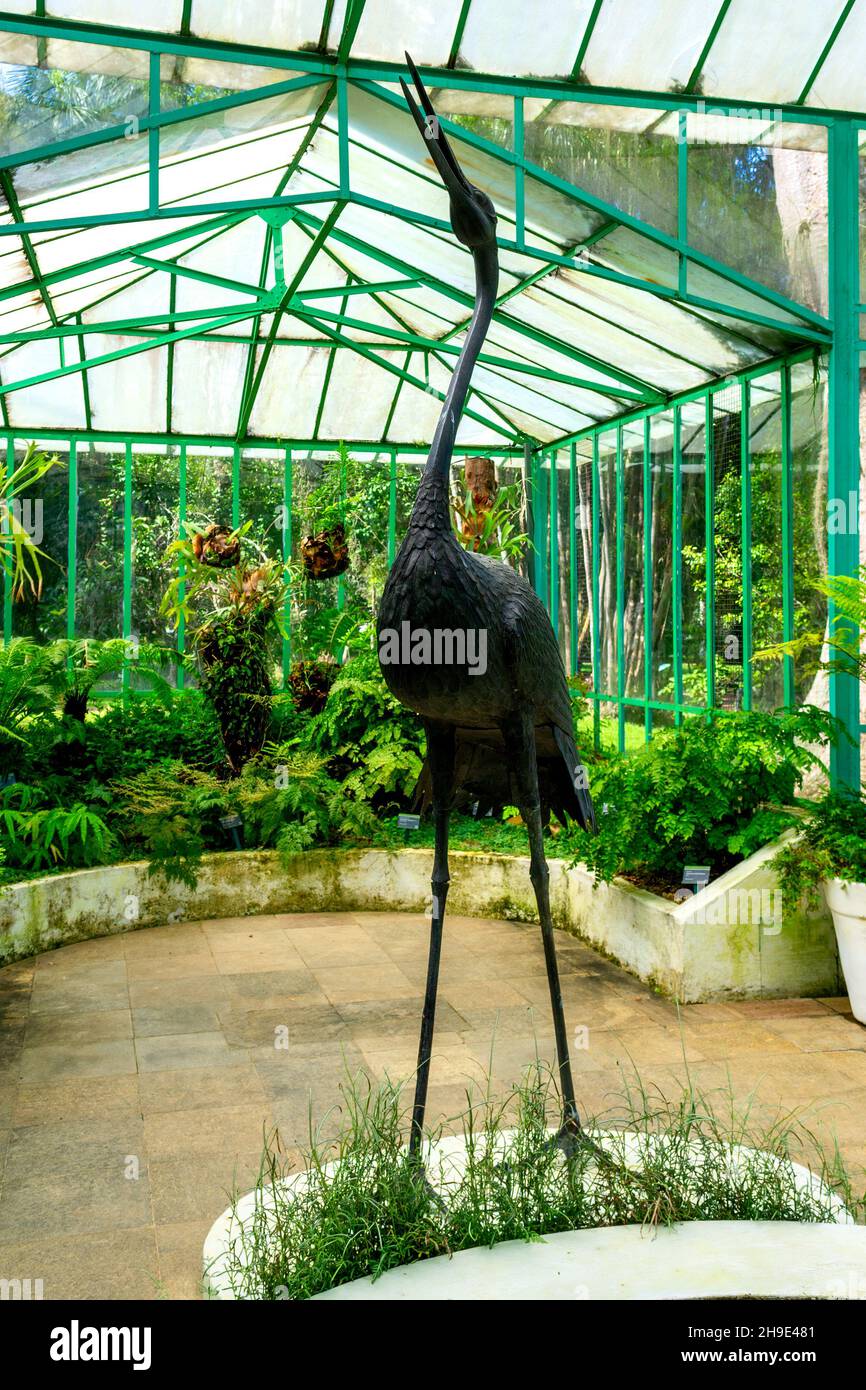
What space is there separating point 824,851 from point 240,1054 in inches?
124

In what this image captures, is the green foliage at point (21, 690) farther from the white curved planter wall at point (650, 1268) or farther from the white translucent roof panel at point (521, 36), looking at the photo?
the white curved planter wall at point (650, 1268)

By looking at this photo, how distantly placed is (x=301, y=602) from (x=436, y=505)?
8.28m

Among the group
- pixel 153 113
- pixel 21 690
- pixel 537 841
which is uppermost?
pixel 153 113

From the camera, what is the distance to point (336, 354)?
1093 cm

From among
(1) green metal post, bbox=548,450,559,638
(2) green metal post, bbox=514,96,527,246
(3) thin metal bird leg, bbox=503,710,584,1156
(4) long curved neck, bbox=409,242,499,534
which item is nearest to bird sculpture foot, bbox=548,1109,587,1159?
(3) thin metal bird leg, bbox=503,710,584,1156

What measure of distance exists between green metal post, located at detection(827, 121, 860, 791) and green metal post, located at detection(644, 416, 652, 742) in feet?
8.74

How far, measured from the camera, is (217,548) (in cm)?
894

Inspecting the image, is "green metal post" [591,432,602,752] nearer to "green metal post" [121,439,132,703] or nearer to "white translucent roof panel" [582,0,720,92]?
"white translucent roof panel" [582,0,720,92]

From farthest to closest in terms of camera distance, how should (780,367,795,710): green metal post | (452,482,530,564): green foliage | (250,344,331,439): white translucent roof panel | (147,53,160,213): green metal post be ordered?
1. (250,344,331,439): white translucent roof panel
2. (452,482,530,564): green foliage
3. (780,367,795,710): green metal post
4. (147,53,160,213): green metal post

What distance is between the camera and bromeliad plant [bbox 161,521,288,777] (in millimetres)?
8797

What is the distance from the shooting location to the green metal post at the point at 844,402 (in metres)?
6.57

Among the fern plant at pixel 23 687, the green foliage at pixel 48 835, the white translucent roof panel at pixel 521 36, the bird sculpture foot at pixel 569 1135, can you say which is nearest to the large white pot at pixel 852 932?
the bird sculpture foot at pixel 569 1135

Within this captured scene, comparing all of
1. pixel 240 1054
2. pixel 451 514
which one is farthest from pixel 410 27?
pixel 240 1054

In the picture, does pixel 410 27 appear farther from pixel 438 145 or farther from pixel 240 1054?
pixel 240 1054
